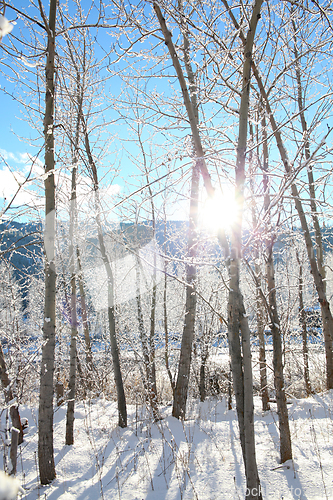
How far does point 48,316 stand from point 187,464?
237 cm

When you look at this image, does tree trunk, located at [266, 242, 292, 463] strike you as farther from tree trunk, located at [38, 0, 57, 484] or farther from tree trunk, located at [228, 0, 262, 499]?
tree trunk, located at [38, 0, 57, 484]

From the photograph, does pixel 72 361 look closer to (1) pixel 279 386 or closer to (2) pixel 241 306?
(1) pixel 279 386

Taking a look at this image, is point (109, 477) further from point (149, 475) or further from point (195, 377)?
point (195, 377)

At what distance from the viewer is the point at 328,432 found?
3.81 m

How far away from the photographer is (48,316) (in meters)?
3.40

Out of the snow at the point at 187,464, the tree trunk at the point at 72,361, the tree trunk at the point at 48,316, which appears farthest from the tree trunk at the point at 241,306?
the tree trunk at the point at 72,361

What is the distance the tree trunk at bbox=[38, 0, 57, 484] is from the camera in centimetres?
328

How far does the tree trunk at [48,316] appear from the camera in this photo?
328cm

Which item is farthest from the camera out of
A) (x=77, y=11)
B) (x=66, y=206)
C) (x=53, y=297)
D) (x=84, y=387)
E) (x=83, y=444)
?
(x=84, y=387)

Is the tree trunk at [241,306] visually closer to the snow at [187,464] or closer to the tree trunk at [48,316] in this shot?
the snow at [187,464]

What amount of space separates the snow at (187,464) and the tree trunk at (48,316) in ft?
1.03

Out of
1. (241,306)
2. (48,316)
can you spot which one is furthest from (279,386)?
(48,316)

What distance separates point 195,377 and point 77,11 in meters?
9.34

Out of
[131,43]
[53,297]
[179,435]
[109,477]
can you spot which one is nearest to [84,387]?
[179,435]
